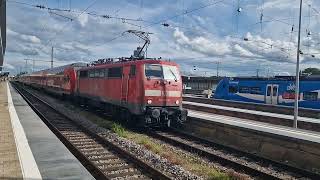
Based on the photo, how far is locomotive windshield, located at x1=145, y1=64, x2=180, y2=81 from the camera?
17.0 meters

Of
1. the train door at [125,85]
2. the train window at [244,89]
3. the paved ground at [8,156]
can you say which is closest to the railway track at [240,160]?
the train door at [125,85]

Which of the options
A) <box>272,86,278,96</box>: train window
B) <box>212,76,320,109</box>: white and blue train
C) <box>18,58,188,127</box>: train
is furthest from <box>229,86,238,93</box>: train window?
<box>18,58,188,127</box>: train

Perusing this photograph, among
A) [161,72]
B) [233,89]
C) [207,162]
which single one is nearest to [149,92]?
[161,72]

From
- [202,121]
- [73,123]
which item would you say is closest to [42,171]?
[202,121]

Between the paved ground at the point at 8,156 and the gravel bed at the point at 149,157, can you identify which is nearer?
the paved ground at the point at 8,156

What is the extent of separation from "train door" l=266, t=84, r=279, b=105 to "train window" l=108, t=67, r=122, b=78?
14.4 meters

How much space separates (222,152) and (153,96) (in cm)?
466

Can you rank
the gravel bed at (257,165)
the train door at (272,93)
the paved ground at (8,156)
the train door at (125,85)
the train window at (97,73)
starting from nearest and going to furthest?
the paved ground at (8,156) → the gravel bed at (257,165) → the train door at (125,85) → the train window at (97,73) → the train door at (272,93)

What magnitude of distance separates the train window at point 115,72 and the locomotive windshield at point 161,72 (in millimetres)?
2284

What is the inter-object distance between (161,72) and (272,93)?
15.3 metres

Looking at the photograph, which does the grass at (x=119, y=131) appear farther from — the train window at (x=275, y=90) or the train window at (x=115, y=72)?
the train window at (x=275, y=90)

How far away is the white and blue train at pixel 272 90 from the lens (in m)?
26.2

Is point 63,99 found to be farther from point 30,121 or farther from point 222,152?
point 222,152

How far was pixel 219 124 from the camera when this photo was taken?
1582cm
